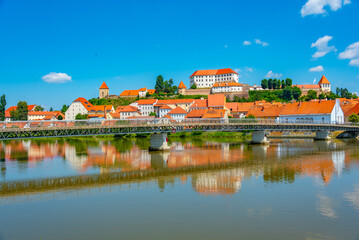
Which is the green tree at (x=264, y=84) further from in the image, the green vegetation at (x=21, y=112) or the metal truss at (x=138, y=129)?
the green vegetation at (x=21, y=112)

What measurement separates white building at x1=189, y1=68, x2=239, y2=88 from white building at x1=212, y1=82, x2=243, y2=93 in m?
6.78

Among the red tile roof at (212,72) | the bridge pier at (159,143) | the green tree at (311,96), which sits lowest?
the bridge pier at (159,143)

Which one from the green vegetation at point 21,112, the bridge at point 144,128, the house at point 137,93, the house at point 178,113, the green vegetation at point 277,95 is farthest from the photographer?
the house at point 137,93

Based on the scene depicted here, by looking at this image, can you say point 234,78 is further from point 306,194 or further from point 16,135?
point 306,194

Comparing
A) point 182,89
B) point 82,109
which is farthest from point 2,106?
point 182,89

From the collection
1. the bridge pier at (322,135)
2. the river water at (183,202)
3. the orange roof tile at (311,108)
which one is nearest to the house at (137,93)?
the orange roof tile at (311,108)

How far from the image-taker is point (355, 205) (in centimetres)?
1623

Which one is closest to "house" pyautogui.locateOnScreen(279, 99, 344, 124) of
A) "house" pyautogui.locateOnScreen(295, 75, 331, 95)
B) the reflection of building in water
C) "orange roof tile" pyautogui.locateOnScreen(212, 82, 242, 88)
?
the reflection of building in water

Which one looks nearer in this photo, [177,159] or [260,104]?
[177,159]

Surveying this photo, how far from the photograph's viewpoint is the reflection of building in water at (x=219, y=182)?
1986 cm

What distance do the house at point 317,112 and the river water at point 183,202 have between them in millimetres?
39620

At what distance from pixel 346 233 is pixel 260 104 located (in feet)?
288

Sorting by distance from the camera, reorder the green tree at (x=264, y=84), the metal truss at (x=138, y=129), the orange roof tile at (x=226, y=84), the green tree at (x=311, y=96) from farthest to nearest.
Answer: the green tree at (x=264, y=84)
the orange roof tile at (x=226, y=84)
the green tree at (x=311, y=96)
the metal truss at (x=138, y=129)

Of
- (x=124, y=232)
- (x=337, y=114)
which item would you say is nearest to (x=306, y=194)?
(x=124, y=232)
